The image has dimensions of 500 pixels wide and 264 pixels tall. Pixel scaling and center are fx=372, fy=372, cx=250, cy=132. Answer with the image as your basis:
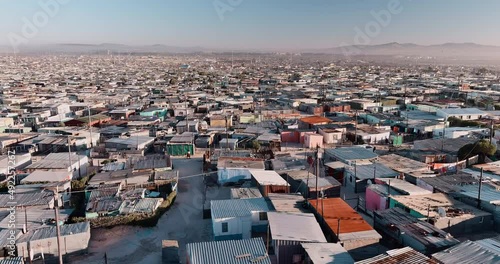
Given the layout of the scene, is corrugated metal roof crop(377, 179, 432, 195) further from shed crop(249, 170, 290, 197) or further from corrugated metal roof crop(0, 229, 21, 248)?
corrugated metal roof crop(0, 229, 21, 248)

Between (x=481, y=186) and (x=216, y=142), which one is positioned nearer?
(x=481, y=186)

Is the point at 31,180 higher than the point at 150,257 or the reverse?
higher

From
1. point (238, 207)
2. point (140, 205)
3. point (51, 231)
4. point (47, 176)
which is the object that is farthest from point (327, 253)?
point (47, 176)

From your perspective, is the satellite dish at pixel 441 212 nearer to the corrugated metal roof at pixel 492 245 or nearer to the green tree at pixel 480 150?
the corrugated metal roof at pixel 492 245

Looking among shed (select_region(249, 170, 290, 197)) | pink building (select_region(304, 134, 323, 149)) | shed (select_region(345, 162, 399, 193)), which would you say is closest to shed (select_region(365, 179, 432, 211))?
shed (select_region(345, 162, 399, 193))

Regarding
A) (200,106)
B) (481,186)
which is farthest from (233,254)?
(200,106)

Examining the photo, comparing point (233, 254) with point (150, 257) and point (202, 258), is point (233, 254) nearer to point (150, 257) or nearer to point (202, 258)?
point (202, 258)
